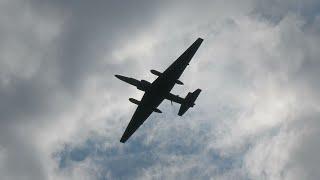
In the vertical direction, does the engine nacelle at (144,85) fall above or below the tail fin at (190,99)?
below

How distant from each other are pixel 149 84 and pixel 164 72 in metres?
3.77

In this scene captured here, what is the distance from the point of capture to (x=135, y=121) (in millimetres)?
137500

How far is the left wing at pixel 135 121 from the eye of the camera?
136000mm

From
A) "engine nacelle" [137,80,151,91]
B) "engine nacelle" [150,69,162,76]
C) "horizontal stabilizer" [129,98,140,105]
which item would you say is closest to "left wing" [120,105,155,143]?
"horizontal stabilizer" [129,98,140,105]

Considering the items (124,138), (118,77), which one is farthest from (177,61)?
(124,138)

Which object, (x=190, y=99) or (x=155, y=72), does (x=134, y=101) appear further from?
(x=190, y=99)

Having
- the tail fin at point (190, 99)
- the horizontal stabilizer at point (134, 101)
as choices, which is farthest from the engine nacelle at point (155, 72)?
the tail fin at point (190, 99)

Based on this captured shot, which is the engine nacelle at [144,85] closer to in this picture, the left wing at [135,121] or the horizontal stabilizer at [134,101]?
the horizontal stabilizer at [134,101]

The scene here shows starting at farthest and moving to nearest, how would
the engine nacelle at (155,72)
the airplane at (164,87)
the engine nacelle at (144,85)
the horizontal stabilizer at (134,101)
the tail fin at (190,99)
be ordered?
the tail fin at (190,99) → the horizontal stabilizer at (134,101) → the engine nacelle at (144,85) → the airplane at (164,87) → the engine nacelle at (155,72)

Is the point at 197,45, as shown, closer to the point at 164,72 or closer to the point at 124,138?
the point at 164,72

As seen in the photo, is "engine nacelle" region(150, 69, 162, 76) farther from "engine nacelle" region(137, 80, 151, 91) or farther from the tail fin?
the tail fin

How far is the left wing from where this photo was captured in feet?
446

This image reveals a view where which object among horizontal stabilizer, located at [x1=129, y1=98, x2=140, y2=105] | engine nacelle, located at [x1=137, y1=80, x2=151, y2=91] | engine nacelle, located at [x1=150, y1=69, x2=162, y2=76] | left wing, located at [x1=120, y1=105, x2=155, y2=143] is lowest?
left wing, located at [x1=120, y1=105, x2=155, y2=143]

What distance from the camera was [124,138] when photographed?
138000mm
